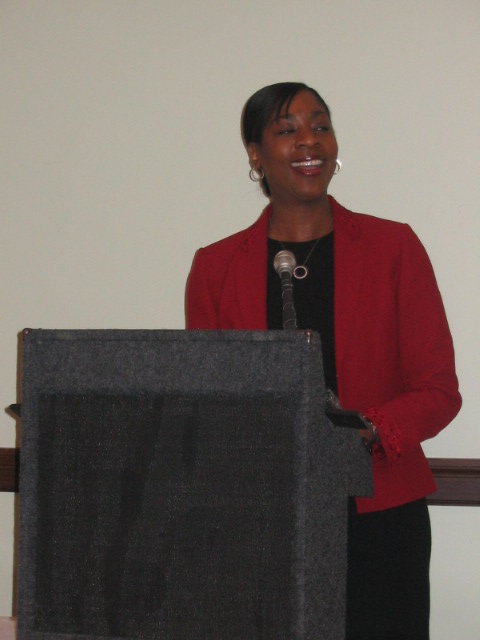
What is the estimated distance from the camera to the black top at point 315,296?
5.60ft

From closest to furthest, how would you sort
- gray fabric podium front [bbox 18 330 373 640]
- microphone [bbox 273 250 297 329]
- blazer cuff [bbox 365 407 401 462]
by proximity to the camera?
gray fabric podium front [bbox 18 330 373 640] < microphone [bbox 273 250 297 329] < blazer cuff [bbox 365 407 401 462]

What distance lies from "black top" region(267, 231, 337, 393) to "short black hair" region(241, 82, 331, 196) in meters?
0.29

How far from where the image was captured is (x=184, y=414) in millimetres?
1003

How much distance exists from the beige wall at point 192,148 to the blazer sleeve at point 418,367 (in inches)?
19.0

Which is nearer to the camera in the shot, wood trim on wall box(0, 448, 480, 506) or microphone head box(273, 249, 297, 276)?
microphone head box(273, 249, 297, 276)

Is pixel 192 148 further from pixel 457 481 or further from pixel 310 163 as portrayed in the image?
pixel 457 481

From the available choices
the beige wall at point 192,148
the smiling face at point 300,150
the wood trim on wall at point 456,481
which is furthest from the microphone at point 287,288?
the wood trim on wall at point 456,481

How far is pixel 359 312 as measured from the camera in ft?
5.59

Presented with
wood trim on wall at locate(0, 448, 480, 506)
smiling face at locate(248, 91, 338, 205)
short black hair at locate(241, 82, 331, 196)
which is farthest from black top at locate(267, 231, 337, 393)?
wood trim on wall at locate(0, 448, 480, 506)

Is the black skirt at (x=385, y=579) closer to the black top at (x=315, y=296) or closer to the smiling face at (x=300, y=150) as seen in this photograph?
the black top at (x=315, y=296)

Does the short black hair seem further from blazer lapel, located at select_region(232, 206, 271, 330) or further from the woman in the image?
blazer lapel, located at select_region(232, 206, 271, 330)

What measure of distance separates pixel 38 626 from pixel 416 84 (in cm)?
171

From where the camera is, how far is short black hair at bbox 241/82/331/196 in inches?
72.6

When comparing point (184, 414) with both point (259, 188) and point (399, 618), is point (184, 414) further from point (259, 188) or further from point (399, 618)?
point (259, 188)
